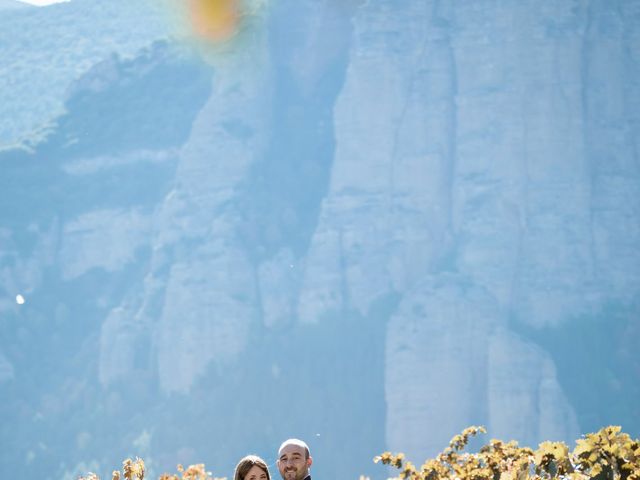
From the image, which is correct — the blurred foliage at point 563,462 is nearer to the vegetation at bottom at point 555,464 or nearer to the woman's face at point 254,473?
the vegetation at bottom at point 555,464

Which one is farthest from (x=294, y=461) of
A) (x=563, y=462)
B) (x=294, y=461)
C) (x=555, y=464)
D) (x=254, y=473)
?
(x=555, y=464)

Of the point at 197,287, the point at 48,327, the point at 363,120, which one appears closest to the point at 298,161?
the point at 363,120

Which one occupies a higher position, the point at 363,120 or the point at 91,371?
the point at 363,120

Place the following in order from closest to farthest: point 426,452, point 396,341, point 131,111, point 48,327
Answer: point 426,452, point 396,341, point 48,327, point 131,111

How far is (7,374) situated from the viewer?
125312 mm

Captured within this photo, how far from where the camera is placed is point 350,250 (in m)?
118

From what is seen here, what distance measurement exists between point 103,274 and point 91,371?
42.9 feet

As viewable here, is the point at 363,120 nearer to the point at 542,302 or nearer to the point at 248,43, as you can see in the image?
the point at 248,43

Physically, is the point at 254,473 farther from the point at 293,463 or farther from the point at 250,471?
the point at 293,463

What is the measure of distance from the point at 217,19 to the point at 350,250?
124 ft

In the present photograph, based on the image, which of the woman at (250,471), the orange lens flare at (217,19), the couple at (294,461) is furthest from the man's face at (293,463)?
the orange lens flare at (217,19)

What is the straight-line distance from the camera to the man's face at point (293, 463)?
12219 mm

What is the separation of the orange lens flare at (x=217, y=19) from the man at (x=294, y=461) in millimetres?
125255

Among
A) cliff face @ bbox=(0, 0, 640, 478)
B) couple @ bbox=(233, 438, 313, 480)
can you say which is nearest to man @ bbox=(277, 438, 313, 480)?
couple @ bbox=(233, 438, 313, 480)
